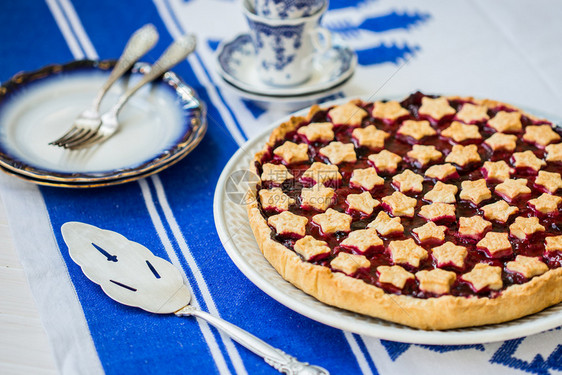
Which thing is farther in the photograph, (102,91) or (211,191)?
(102,91)

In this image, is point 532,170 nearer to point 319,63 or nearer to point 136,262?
point 319,63

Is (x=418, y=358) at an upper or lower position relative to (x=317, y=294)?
lower

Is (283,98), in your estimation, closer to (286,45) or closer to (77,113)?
(286,45)

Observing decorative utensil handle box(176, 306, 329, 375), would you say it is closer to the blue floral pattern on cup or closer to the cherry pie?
the cherry pie

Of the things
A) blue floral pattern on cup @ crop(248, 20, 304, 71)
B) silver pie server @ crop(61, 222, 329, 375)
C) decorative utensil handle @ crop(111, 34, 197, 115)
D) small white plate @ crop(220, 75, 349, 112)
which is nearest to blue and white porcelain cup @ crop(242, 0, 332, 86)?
blue floral pattern on cup @ crop(248, 20, 304, 71)

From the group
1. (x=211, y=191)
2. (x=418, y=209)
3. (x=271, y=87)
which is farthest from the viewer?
(x=271, y=87)

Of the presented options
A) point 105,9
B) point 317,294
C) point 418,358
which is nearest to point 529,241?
point 418,358

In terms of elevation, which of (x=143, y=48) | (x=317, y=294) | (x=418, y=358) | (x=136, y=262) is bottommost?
(x=418, y=358)

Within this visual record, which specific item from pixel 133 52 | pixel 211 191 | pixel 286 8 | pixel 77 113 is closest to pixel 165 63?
pixel 133 52
